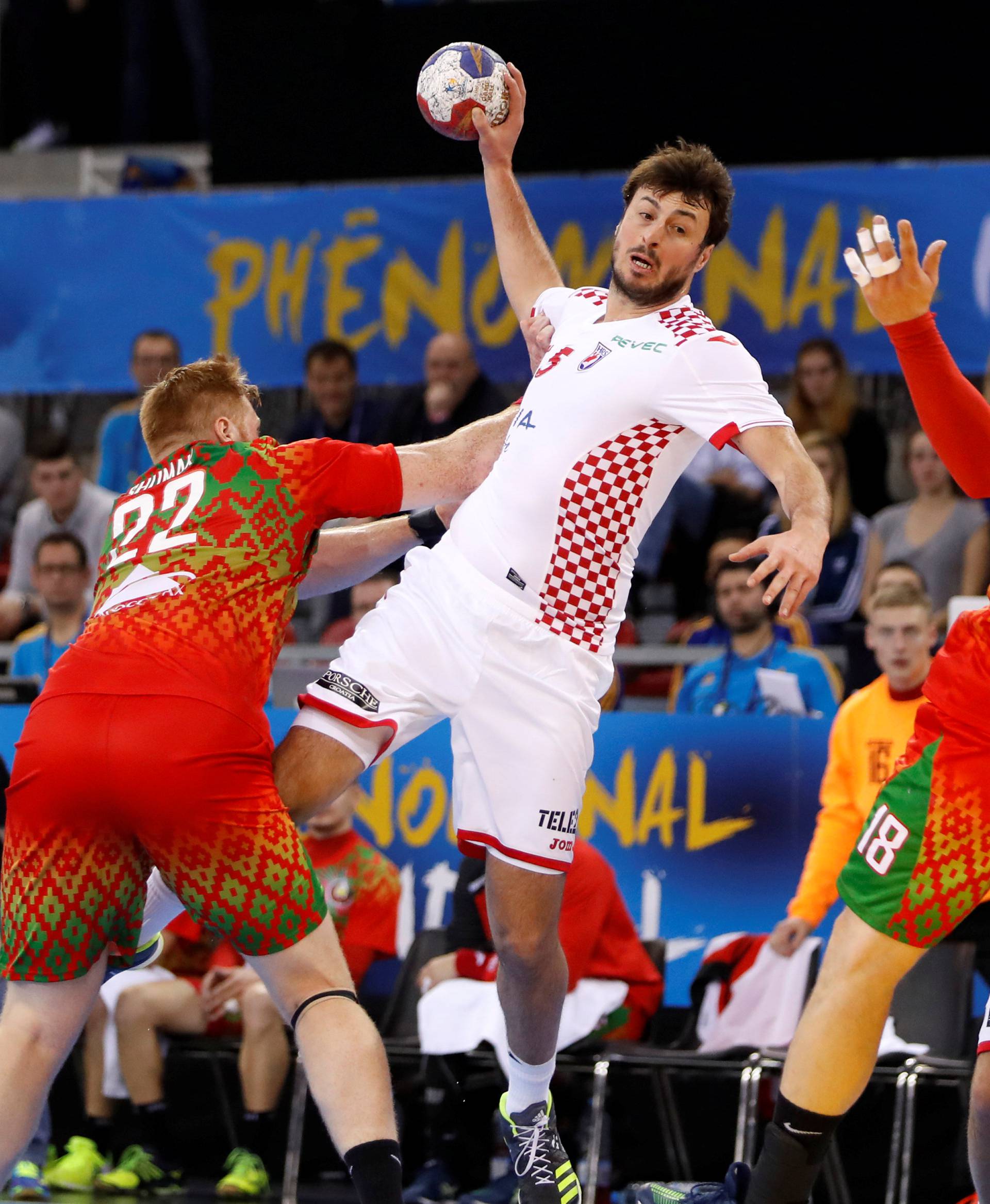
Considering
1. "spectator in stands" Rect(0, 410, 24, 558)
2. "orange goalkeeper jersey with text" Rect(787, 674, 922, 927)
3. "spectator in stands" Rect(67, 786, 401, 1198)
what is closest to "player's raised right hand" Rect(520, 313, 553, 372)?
"orange goalkeeper jersey with text" Rect(787, 674, 922, 927)

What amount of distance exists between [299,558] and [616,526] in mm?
901

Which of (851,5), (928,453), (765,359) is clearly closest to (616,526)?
(928,453)

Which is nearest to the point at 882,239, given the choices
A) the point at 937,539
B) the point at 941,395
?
the point at 941,395

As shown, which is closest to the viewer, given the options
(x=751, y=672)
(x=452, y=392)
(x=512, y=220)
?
(x=512, y=220)

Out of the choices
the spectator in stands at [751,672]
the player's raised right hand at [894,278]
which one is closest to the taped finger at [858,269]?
the player's raised right hand at [894,278]

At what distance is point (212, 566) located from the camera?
4418 millimetres

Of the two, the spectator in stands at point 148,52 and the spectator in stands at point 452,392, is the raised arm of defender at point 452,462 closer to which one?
the spectator in stands at point 452,392

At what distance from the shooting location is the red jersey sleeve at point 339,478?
4559 millimetres

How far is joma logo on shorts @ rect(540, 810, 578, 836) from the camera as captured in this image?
4.78 meters

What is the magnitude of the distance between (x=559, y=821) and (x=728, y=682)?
12.3 feet

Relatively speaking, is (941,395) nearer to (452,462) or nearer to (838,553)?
(452,462)

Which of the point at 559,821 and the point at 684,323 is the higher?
the point at 684,323

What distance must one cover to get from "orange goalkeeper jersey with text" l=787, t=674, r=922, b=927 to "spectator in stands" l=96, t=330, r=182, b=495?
5.21 m

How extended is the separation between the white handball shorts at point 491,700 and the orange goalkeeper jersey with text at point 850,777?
2427 mm
